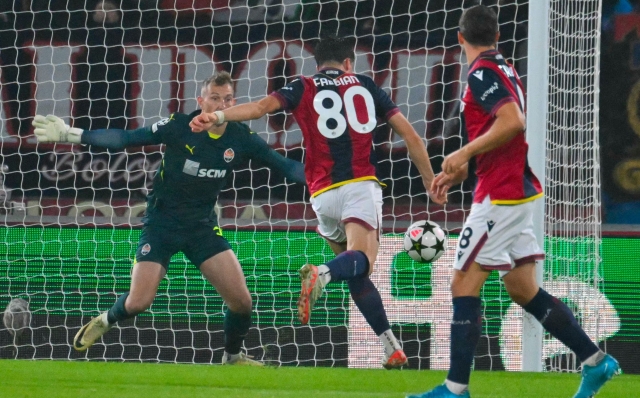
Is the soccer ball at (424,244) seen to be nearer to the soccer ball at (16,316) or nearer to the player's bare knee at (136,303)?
the player's bare knee at (136,303)

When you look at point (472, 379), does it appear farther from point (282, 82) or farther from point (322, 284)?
point (282, 82)

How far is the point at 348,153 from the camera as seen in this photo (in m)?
5.56

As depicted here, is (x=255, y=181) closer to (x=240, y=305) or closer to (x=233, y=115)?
(x=240, y=305)

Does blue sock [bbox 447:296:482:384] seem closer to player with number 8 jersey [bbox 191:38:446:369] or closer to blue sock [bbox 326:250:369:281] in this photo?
blue sock [bbox 326:250:369:281]

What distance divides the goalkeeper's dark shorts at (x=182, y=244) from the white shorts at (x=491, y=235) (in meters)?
2.37

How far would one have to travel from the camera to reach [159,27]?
943 centimetres

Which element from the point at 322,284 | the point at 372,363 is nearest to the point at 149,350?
the point at 372,363

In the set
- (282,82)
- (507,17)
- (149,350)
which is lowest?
(149,350)

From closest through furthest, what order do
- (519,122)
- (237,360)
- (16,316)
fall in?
(519,122) → (237,360) → (16,316)

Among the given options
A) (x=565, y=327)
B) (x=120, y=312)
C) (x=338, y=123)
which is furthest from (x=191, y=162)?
(x=565, y=327)

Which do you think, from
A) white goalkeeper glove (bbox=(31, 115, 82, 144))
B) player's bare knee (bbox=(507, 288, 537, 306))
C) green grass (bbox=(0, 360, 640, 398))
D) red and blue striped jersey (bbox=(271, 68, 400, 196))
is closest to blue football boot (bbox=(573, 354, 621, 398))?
player's bare knee (bbox=(507, 288, 537, 306))

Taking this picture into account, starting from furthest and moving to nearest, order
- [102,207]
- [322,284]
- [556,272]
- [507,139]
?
[102,207] → [556,272] → [322,284] → [507,139]

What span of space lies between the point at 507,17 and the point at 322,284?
16.2ft

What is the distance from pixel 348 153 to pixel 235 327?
152 cm
